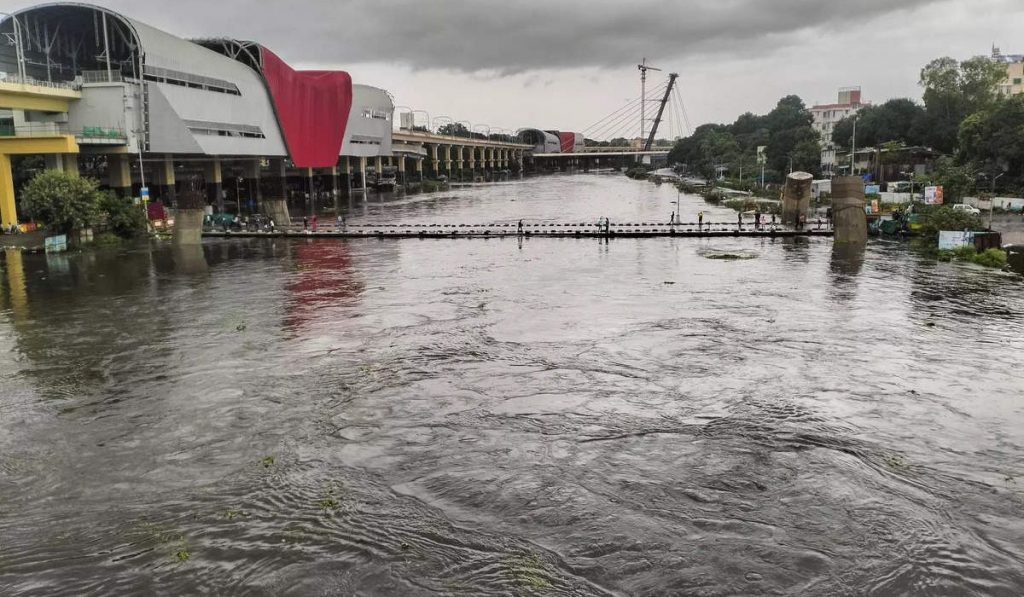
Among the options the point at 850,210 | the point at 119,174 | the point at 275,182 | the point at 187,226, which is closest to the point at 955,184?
the point at 850,210

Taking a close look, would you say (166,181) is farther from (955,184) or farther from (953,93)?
(953,93)

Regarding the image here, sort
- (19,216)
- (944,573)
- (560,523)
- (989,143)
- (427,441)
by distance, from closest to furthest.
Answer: (944,573), (560,523), (427,441), (19,216), (989,143)

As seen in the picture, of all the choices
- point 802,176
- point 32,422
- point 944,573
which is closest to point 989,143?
point 802,176

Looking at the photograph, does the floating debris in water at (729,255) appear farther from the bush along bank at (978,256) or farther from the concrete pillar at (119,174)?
the concrete pillar at (119,174)

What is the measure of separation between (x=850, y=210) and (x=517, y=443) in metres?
38.3

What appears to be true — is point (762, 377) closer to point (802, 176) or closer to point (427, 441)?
point (427, 441)

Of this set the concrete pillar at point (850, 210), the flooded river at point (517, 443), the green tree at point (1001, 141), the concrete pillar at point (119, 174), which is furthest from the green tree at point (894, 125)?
the concrete pillar at point (119, 174)

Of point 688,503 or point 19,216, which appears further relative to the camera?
point 19,216

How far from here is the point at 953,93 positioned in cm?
10306

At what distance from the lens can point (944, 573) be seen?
11.5m

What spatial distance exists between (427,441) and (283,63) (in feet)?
247

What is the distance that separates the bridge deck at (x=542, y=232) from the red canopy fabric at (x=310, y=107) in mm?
27748

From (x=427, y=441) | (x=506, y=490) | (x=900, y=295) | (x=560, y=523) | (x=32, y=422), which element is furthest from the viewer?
(x=900, y=295)

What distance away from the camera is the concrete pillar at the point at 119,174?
196ft
